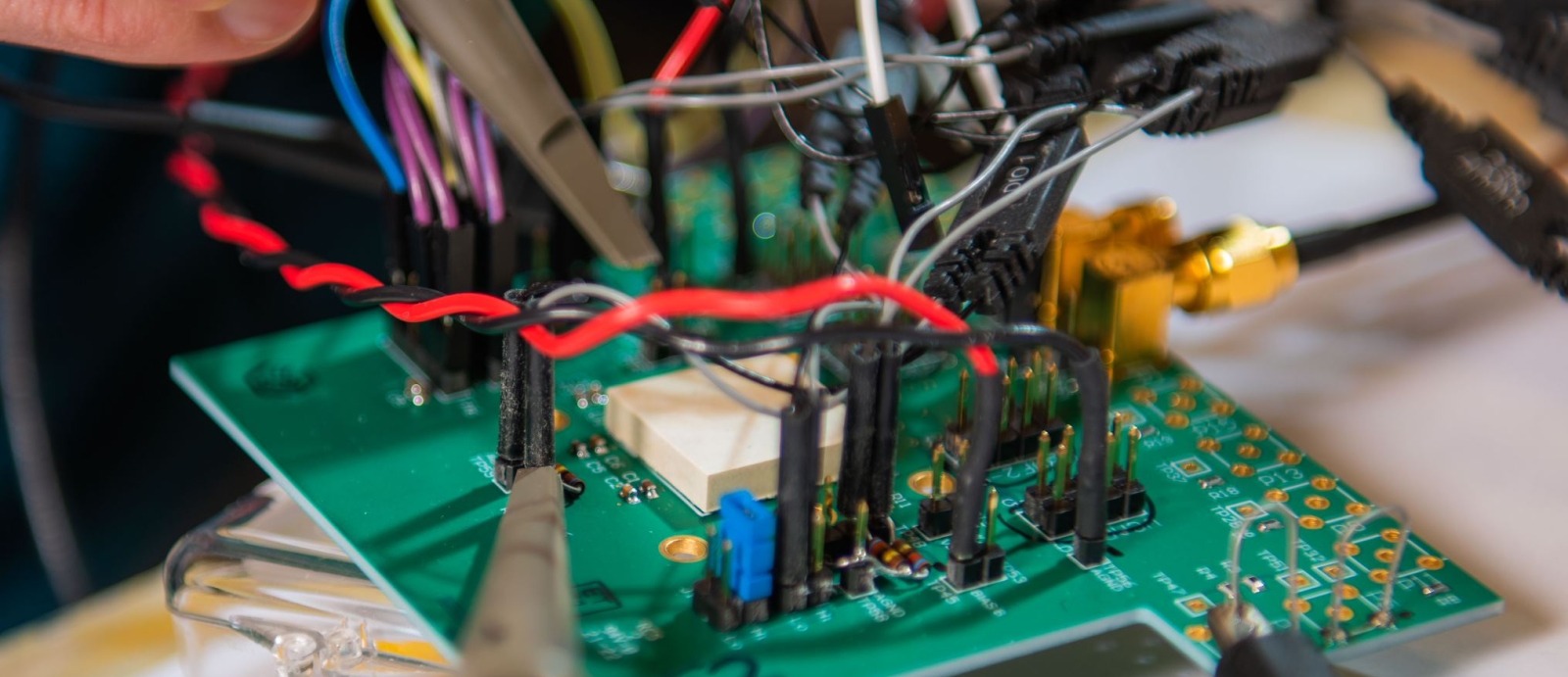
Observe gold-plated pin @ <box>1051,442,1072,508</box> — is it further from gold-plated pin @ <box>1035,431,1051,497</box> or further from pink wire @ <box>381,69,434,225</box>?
pink wire @ <box>381,69,434,225</box>

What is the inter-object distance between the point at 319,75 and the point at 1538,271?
1.00 m

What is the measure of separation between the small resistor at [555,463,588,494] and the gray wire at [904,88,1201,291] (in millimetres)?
220

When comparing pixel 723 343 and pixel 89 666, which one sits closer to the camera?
pixel 723 343

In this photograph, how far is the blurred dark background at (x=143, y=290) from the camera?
4.22ft

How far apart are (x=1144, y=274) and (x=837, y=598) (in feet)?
1.10

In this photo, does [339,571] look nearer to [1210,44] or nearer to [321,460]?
[321,460]

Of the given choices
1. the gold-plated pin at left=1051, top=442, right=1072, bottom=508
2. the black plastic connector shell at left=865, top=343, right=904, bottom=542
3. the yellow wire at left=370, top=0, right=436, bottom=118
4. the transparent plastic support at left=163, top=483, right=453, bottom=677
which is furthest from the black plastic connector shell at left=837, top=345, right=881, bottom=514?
the yellow wire at left=370, top=0, right=436, bottom=118

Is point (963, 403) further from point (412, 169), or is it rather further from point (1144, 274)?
point (412, 169)

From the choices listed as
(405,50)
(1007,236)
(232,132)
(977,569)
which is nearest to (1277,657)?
(977,569)

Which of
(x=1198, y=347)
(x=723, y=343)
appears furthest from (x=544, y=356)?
(x=1198, y=347)

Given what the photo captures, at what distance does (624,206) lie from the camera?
85cm

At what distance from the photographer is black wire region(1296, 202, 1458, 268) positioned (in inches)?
41.4

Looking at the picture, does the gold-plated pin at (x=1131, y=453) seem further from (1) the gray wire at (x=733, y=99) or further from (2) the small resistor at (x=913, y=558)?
(1) the gray wire at (x=733, y=99)

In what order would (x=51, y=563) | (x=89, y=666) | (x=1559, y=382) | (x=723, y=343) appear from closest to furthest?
(x=723, y=343) < (x=89, y=666) < (x=1559, y=382) < (x=51, y=563)
